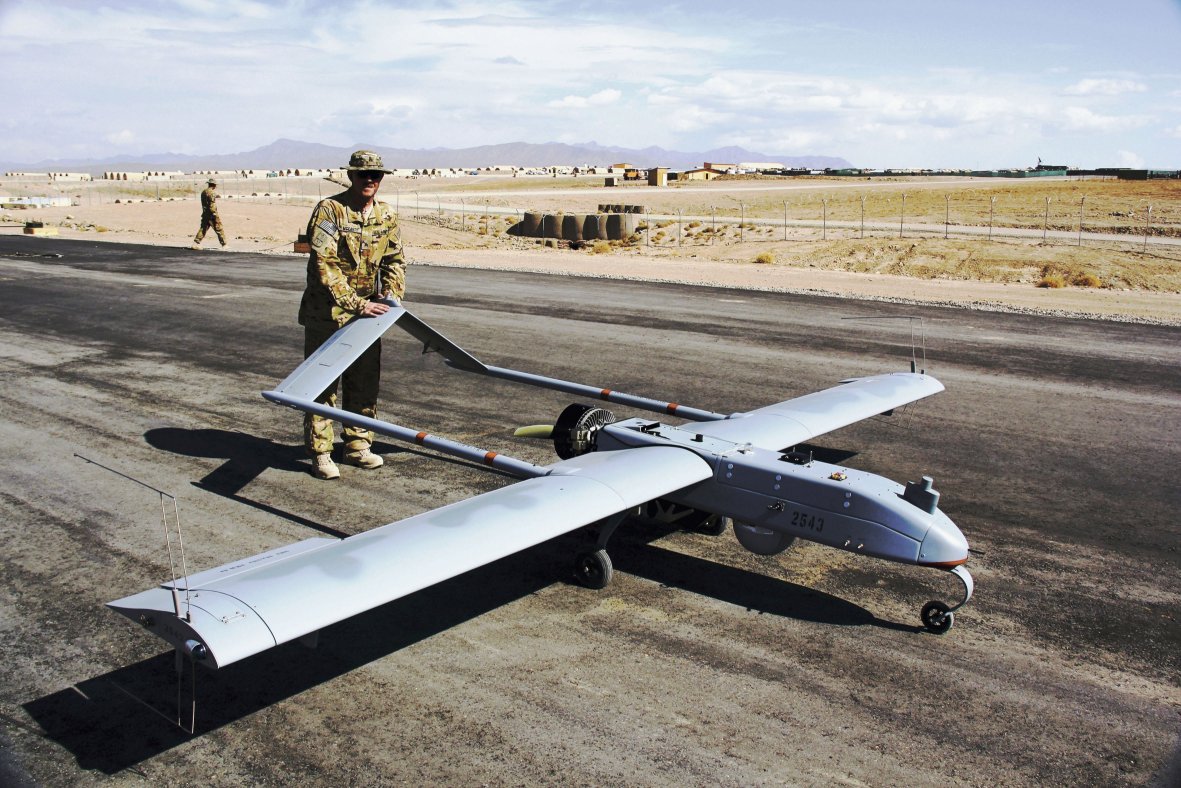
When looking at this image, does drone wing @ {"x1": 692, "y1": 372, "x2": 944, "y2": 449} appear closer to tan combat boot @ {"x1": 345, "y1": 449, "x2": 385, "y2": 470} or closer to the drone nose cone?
the drone nose cone

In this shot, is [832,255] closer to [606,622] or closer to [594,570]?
[594,570]

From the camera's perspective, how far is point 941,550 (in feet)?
24.8

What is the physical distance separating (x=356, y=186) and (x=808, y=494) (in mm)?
7070

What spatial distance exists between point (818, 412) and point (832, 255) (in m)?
32.6

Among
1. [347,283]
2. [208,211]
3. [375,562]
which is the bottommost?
[375,562]

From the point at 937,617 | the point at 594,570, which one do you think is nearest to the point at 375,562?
the point at 594,570

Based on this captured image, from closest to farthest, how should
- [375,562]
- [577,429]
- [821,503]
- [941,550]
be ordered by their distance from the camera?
[375,562] → [941,550] → [821,503] → [577,429]

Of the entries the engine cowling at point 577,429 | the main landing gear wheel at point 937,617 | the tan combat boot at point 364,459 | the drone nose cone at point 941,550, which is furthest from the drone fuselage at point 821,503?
the tan combat boot at point 364,459

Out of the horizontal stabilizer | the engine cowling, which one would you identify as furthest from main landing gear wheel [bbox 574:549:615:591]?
the horizontal stabilizer

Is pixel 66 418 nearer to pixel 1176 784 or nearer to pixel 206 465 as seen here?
pixel 206 465

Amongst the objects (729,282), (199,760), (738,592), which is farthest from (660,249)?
(199,760)

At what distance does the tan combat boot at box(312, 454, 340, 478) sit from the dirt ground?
2169 cm

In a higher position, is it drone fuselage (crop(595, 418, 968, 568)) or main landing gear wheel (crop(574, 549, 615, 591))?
drone fuselage (crop(595, 418, 968, 568))

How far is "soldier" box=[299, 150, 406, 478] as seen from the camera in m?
11.4
